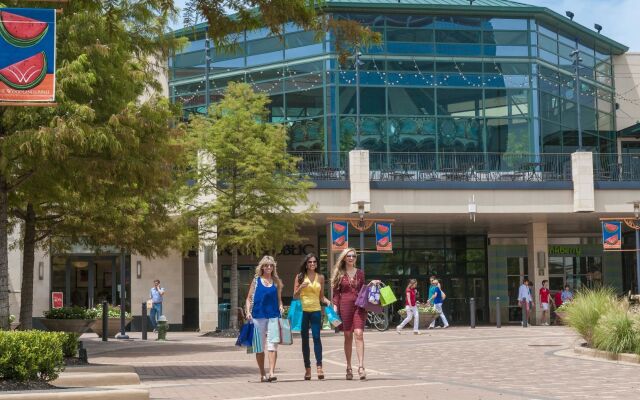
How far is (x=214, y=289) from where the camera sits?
3700 cm

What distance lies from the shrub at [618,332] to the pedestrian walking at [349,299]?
6.05 metres

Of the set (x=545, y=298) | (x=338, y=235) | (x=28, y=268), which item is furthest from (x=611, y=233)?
(x=28, y=268)

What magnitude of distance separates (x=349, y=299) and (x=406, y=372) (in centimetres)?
250

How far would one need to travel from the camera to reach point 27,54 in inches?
407

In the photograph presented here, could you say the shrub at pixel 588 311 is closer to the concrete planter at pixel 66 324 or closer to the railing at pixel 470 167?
the concrete planter at pixel 66 324

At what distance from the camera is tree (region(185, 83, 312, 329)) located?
30922 mm

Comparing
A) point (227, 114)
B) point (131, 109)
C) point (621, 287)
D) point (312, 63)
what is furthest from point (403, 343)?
point (621, 287)

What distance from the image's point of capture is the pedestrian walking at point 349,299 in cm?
1380

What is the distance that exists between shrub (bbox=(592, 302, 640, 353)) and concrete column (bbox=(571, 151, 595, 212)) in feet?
62.7

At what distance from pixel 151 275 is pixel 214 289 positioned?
4608 millimetres

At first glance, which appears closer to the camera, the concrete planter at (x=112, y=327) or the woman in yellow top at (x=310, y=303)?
the woman in yellow top at (x=310, y=303)

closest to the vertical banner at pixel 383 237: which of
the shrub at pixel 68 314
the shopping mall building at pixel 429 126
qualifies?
the shopping mall building at pixel 429 126

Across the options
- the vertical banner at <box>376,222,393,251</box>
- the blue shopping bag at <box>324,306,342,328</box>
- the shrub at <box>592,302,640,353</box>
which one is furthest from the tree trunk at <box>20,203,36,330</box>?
the vertical banner at <box>376,222,393,251</box>

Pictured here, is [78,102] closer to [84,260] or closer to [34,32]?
[34,32]
